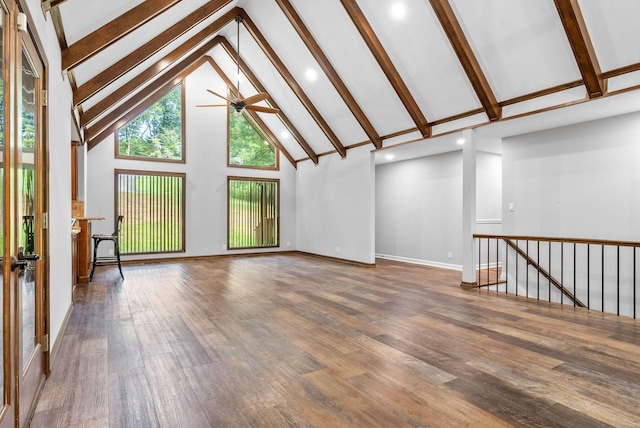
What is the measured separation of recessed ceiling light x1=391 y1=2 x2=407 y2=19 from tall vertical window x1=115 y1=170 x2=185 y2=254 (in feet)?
18.5

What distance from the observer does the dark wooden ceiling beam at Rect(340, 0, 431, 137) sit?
4934 millimetres

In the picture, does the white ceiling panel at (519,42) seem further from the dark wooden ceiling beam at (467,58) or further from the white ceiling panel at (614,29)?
the white ceiling panel at (614,29)

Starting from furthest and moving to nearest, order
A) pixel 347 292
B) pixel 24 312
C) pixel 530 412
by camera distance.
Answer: pixel 347 292 → pixel 530 412 → pixel 24 312

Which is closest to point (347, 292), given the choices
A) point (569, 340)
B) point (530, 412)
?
point (569, 340)

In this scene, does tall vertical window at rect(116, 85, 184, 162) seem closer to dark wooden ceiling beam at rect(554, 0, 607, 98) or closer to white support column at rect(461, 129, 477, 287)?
white support column at rect(461, 129, 477, 287)

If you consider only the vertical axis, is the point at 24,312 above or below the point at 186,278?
above

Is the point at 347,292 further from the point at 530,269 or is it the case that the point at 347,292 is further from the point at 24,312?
the point at 24,312

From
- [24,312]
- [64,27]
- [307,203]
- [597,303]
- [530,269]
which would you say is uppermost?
[64,27]

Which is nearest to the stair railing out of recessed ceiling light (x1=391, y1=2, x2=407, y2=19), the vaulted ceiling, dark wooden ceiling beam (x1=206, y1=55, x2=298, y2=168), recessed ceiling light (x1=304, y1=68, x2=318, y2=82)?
the vaulted ceiling

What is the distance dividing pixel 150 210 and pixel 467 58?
22.0 ft

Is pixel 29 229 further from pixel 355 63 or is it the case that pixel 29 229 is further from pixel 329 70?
pixel 329 70

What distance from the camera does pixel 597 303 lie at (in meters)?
5.14

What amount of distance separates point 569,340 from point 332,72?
5049 mm

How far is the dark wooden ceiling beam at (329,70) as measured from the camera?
18.6 ft
